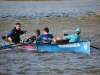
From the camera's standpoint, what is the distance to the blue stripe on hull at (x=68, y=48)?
16.1 m

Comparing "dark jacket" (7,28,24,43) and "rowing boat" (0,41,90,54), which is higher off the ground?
"dark jacket" (7,28,24,43)

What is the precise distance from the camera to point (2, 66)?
47.9 ft

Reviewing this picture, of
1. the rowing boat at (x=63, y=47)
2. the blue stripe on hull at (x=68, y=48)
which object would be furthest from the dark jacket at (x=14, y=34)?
the blue stripe on hull at (x=68, y=48)

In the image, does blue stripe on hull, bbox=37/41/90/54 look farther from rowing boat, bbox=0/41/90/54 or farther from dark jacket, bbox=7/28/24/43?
dark jacket, bbox=7/28/24/43

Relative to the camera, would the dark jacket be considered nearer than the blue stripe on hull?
No

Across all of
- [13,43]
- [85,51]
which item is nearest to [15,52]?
[13,43]

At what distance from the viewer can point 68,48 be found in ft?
54.4

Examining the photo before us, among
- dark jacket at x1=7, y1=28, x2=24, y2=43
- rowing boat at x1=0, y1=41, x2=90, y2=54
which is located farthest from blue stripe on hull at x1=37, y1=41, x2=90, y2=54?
dark jacket at x1=7, y1=28, x2=24, y2=43

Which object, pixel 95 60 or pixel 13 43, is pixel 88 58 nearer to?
pixel 95 60

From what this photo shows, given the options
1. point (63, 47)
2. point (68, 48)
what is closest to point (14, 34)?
point (63, 47)

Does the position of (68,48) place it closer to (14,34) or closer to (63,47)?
(63,47)

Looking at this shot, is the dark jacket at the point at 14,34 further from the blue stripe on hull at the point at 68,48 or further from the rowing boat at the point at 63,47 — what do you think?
the blue stripe on hull at the point at 68,48

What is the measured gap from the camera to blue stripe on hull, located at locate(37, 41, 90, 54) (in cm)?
1611

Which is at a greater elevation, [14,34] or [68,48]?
[14,34]
